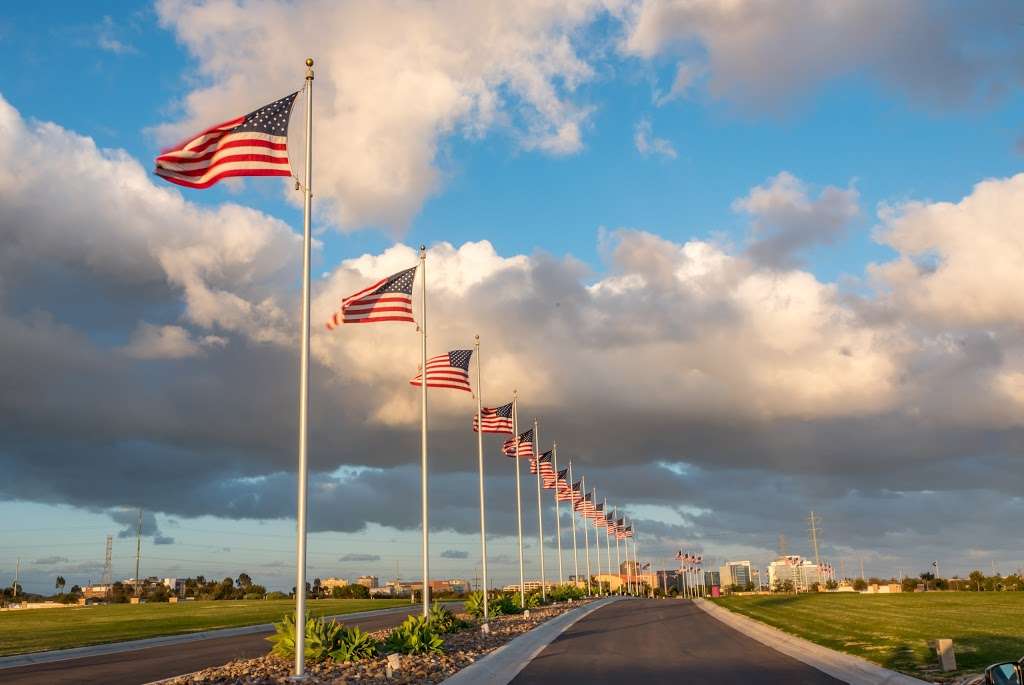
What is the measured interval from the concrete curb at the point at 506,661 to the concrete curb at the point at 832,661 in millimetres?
7260

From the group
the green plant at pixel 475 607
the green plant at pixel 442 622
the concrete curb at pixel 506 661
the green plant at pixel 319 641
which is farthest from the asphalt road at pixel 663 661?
the green plant at pixel 475 607

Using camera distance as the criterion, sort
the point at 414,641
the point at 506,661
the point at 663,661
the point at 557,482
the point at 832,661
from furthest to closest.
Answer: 1. the point at 557,482
2. the point at 414,641
3. the point at 506,661
4. the point at 663,661
5. the point at 832,661

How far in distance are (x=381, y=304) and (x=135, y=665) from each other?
42.7 ft

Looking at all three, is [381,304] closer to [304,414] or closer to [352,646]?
[304,414]

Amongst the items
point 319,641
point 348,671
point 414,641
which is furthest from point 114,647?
point 348,671

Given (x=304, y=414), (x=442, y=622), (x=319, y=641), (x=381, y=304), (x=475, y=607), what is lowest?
(x=475, y=607)

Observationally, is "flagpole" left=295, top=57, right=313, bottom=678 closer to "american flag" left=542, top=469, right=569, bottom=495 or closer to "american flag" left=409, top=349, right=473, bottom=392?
"american flag" left=409, top=349, right=473, bottom=392

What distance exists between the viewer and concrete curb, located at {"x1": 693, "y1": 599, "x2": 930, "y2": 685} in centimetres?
1870

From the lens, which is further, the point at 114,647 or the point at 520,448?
the point at 520,448

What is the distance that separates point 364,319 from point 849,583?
14095 cm

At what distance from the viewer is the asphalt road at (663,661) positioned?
18938mm

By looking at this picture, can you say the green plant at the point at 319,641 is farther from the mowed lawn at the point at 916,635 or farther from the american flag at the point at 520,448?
the american flag at the point at 520,448

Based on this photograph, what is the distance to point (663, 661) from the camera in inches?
909

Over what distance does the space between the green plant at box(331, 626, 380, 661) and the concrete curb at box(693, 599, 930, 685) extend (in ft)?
36.1
